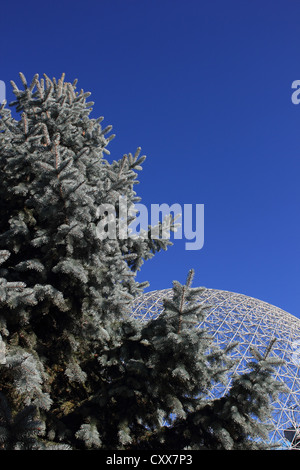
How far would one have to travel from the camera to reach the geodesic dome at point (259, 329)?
42.5 feet

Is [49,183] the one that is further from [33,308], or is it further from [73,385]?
[73,385]

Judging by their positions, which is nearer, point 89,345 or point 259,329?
point 89,345

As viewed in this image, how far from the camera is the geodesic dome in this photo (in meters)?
12.9

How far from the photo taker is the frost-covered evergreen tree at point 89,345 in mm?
4004

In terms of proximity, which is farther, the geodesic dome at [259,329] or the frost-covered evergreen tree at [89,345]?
the geodesic dome at [259,329]

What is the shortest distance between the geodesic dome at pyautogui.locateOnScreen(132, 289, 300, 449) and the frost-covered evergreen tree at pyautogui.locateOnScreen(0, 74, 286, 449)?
8301mm

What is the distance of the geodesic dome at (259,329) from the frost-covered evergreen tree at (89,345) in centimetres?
830

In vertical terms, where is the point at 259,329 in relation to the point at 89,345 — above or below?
above

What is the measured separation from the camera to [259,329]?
15375 mm

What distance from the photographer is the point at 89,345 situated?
540cm

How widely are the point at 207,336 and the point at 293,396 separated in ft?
39.5

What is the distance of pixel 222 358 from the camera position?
14.8 feet

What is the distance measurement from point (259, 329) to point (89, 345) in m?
12.0

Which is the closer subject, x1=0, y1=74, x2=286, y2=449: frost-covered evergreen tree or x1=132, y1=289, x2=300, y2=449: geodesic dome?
x1=0, y1=74, x2=286, y2=449: frost-covered evergreen tree
